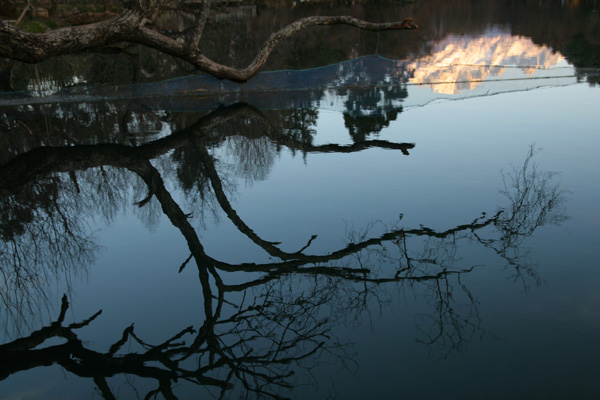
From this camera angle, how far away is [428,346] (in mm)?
5656

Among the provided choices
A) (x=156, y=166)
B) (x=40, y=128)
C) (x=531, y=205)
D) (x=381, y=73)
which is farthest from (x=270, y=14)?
(x=531, y=205)

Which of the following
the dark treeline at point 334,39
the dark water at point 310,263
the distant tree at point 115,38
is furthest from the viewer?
the dark treeline at point 334,39

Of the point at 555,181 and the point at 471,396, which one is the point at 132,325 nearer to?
the point at 471,396

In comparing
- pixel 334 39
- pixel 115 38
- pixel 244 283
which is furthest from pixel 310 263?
pixel 334 39

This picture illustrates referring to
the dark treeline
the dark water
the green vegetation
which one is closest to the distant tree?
the dark water

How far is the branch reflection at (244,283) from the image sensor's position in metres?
5.57

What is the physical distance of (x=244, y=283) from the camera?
710 centimetres

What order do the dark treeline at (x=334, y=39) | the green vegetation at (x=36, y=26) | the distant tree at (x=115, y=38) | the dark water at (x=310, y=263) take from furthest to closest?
the green vegetation at (x=36, y=26), the dark treeline at (x=334, y=39), the distant tree at (x=115, y=38), the dark water at (x=310, y=263)

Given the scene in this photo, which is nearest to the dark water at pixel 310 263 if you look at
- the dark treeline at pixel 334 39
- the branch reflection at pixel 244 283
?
the branch reflection at pixel 244 283

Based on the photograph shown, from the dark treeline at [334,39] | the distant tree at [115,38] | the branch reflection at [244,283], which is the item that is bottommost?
the branch reflection at [244,283]

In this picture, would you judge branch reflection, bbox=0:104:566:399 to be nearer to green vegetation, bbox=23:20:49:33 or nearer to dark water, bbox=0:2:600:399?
dark water, bbox=0:2:600:399

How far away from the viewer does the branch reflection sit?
557 centimetres

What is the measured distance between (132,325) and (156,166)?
6.18 m

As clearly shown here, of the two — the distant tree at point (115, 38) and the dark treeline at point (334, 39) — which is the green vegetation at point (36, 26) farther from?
the distant tree at point (115, 38)
